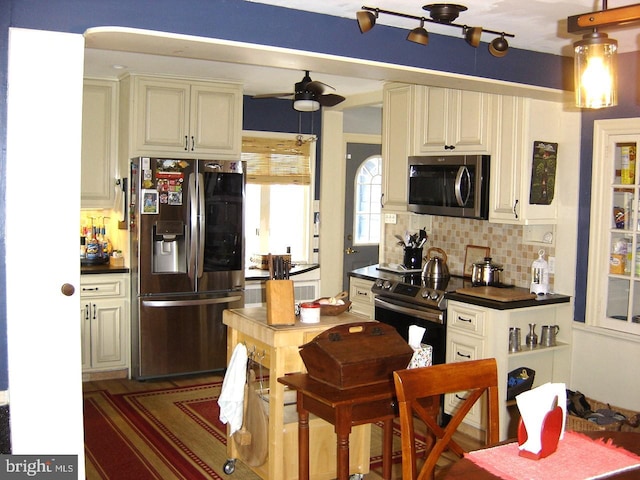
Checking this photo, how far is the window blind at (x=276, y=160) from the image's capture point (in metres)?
6.73

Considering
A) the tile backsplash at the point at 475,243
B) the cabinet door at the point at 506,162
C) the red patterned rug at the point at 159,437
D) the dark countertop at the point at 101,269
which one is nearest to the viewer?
the red patterned rug at the point at 159,437

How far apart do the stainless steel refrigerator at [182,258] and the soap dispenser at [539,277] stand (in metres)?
2.36

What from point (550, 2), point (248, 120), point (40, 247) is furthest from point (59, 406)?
point (248, 120)

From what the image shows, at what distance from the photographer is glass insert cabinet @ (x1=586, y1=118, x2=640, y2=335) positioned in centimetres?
429

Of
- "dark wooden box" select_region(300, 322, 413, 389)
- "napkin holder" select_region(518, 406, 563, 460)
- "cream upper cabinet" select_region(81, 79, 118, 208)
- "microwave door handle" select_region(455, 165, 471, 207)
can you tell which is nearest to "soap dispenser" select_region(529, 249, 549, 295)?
"microwave door handle" select_region(455, 165, 471, 207)

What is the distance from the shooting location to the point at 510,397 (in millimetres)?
4539

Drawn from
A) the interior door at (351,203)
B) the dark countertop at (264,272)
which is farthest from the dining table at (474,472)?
the interior door at (351,203)

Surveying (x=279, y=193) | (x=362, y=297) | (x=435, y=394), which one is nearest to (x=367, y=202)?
(x=279, y=193)

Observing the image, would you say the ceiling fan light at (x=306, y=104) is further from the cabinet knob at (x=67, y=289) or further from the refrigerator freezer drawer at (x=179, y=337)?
the cabinet knob at (x=67, y=289)

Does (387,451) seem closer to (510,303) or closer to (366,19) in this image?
(510,303)

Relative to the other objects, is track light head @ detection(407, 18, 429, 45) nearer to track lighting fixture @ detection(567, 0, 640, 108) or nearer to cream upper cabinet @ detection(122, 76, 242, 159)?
track lighting fixture @ detection(567, 0, 640, 108)

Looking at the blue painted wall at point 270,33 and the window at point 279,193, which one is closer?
the blue painted wall at point 270,33

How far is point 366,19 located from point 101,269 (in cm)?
331

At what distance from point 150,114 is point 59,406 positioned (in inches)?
130
